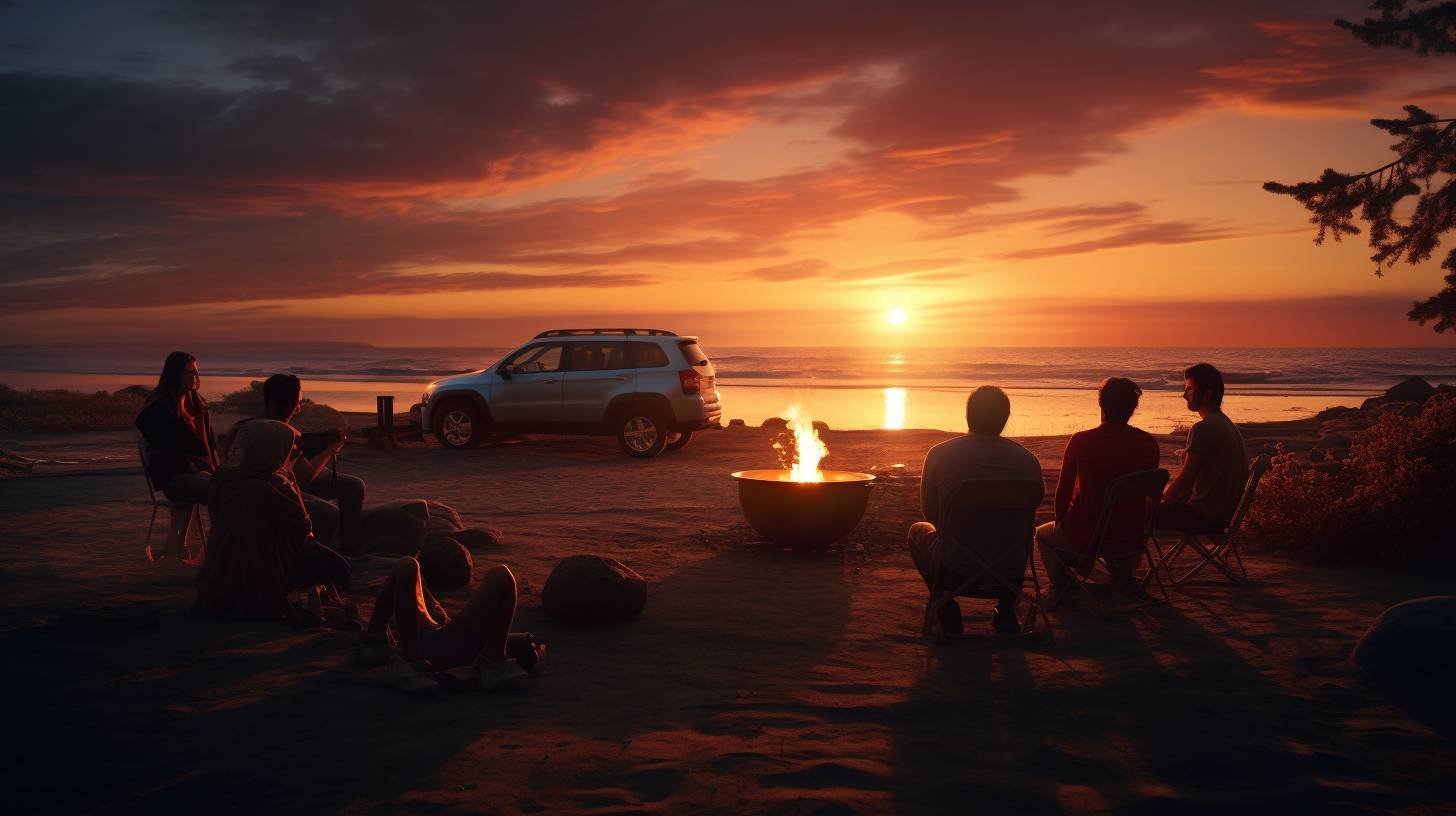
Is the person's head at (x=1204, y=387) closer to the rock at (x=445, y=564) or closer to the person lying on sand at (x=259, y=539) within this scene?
the rock at (x=445, y=564)

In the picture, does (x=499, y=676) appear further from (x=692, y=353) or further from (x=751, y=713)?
(x=692, y=353)

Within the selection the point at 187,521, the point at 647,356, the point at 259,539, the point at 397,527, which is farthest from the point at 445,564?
the point at 647,356

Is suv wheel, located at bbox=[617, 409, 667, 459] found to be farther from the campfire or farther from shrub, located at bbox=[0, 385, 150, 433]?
shrub, located at bbox=[0, 385, 150, 433]

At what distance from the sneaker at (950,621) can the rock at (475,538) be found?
4450mm

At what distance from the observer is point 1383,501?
326 inches

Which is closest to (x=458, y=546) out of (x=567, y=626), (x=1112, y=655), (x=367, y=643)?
(x=567, y=626)

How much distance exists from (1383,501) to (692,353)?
10.9 meters

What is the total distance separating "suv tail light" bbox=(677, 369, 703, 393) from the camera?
16766 millimetres

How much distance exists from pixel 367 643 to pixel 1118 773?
3868mm

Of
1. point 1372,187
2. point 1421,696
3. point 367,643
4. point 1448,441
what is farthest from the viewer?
point 1372,187

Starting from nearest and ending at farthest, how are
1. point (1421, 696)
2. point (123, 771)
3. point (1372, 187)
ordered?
point (123, 771), point (1421, 696), point (1372, 187)

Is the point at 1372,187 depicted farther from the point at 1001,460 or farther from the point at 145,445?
the point at 145,445

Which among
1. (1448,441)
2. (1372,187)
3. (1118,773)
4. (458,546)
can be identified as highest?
(1372,187)

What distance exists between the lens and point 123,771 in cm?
404
